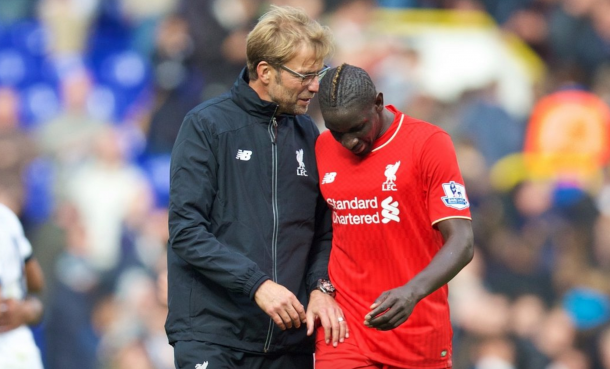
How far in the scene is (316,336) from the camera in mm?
4723

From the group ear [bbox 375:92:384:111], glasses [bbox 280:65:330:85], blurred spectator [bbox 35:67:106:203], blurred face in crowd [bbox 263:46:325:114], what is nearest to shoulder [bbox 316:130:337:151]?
blurred face in crowd [bbox 263:46:325:114]

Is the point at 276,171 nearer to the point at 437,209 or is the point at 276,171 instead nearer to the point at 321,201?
the point at 321,201

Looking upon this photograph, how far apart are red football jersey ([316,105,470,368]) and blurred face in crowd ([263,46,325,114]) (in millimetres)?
396

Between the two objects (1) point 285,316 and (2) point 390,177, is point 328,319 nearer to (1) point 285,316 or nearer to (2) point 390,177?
(1) point 285,316

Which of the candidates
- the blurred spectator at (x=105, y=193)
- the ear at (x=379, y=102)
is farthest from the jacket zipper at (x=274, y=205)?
the blurred spectator at (x=105, y=193)

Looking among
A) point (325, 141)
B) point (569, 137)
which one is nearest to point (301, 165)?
point (325, 141)

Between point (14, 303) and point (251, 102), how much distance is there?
5.68 feet

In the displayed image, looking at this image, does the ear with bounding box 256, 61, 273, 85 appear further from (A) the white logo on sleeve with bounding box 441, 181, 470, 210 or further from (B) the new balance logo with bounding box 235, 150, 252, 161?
(A) the white logo on sleeve with bounding box 441, 181, 470, 210

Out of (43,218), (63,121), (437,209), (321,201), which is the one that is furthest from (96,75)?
(437,209)

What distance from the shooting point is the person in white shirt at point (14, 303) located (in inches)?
209

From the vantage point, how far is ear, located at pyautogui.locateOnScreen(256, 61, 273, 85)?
475 cm

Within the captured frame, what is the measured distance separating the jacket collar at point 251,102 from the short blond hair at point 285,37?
145mm

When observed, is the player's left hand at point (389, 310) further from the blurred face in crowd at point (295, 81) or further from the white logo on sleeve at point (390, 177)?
the blurred face in crowd at point (295, 81)

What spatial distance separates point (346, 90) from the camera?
4.30 metres
